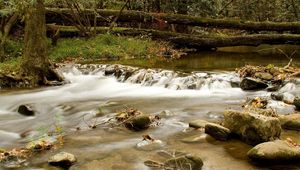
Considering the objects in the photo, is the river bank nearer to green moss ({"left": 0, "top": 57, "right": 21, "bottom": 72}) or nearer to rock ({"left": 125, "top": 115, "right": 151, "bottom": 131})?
rock ({"left": 125, "top": 115, "right": 151, "bottom": 131})

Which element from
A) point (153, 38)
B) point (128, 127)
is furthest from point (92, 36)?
point (128, 127)

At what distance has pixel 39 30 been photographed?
12398 mm

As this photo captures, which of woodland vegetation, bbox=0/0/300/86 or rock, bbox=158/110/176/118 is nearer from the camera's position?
rock, bbox=158/110/176/118

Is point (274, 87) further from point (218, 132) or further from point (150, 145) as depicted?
point (150, 145)

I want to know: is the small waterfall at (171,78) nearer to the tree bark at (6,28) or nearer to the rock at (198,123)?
the rock at (198,123)

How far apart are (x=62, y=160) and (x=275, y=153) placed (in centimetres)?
289

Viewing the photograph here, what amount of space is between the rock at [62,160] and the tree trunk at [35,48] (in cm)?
664

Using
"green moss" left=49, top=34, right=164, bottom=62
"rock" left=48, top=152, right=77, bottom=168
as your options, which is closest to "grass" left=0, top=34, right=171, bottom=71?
"green moss" left=49, top=34, right=164, bottom=62

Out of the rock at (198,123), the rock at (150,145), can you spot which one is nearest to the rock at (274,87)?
the rock at (198,123)

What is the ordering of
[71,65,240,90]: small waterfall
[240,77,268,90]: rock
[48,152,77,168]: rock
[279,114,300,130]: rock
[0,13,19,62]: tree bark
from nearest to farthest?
1. [48,152,77,168]: rock
2. [279,114,300,130]: rock
3. [240,77,268,90]: rock
4. [71,65,240,90]: small waterfall
5. [0,13,19,62]: tree bark

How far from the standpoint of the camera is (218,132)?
700 cm

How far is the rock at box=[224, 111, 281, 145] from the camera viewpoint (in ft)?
21.4

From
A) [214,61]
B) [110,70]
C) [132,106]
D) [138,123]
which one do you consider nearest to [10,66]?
[110,70]

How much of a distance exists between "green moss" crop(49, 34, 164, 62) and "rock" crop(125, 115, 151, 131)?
968 cm
